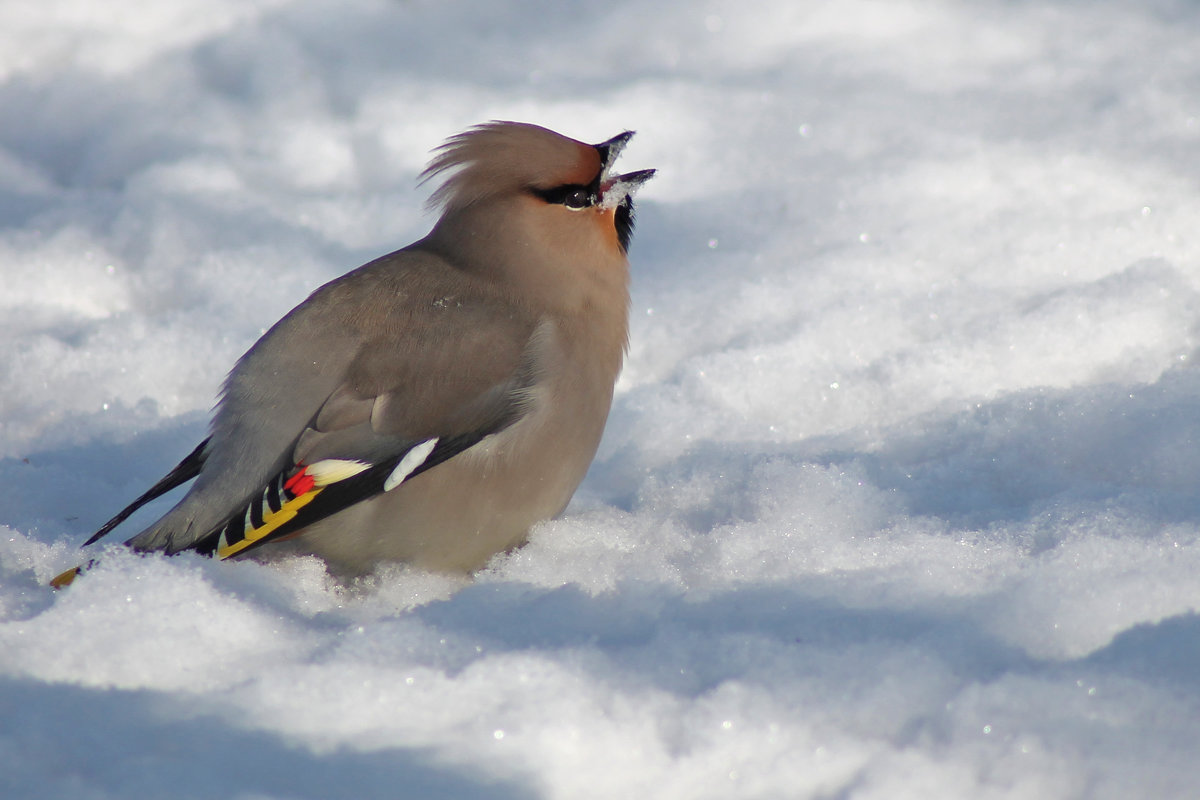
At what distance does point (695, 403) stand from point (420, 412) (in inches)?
45.9

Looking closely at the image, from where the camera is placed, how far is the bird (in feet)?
8.41

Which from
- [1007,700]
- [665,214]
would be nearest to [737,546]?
[1007,700]

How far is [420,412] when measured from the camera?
260cm

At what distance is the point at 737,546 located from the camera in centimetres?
262

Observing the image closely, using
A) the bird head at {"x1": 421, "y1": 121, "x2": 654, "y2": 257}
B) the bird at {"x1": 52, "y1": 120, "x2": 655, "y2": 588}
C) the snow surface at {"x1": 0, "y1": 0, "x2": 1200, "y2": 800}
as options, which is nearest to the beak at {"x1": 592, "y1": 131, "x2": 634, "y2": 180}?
the bird head at {"x1": 421, "y1": 121, "x2": 654, "y2": 257}

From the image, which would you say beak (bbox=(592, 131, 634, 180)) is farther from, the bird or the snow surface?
the snow surface

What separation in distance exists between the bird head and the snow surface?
0.70 metres

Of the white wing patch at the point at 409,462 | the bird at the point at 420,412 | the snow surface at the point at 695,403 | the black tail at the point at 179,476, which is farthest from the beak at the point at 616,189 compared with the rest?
the black tail at the point at 179,476

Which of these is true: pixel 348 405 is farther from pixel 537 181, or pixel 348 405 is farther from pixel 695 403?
pixel 695 403

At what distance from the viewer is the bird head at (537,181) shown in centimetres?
299

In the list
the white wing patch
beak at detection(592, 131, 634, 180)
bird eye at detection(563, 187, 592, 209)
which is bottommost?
the white wing patch

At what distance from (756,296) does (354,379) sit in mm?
1796

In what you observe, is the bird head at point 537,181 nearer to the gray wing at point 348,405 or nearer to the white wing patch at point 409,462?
the gray wing at point 348,405

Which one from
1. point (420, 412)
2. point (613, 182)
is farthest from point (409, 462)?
Result: point (613, 182)
